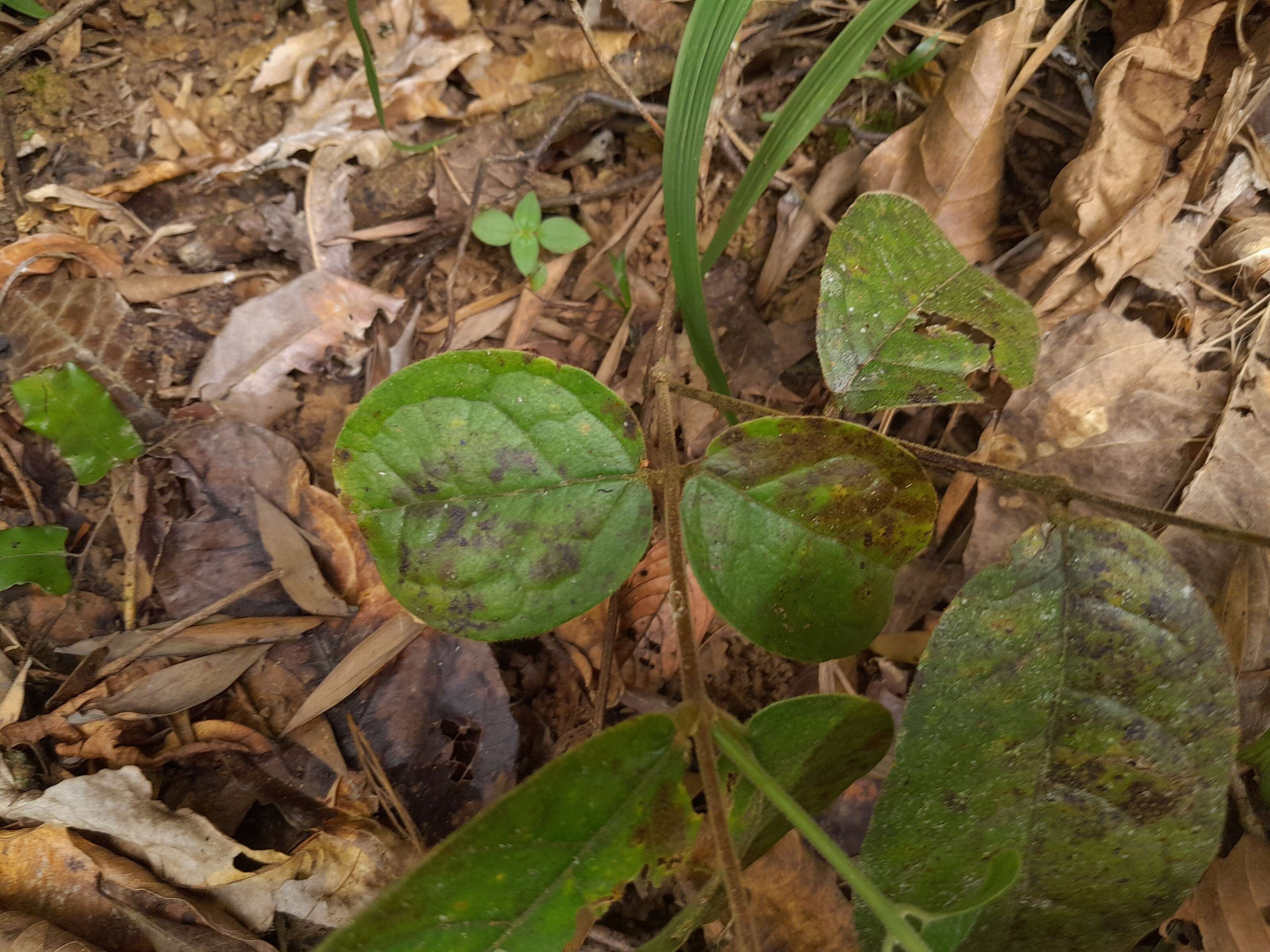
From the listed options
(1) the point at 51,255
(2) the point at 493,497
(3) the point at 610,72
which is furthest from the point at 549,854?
(1) the point at 51,255

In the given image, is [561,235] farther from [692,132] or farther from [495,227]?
[692,132]

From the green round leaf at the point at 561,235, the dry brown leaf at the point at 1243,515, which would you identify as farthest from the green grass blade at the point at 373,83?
the dry brown leaf at the point at 1243,515

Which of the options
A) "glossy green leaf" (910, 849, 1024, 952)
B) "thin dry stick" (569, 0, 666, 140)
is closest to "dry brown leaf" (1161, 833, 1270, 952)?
"glossy green leaf" (910, 849, 1024, 952)

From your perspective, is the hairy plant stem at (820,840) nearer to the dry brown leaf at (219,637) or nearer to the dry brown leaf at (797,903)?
the dry brown leaf at (797,903)

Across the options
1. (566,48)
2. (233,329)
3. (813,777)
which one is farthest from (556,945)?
(566,48)

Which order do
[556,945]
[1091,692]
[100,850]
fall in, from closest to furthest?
[556,945] → [1091,692] → [100,850]

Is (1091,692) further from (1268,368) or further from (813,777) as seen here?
(1268,368)

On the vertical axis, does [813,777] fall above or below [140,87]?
below

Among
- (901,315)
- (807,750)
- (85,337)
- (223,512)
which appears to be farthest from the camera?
(85,337)
